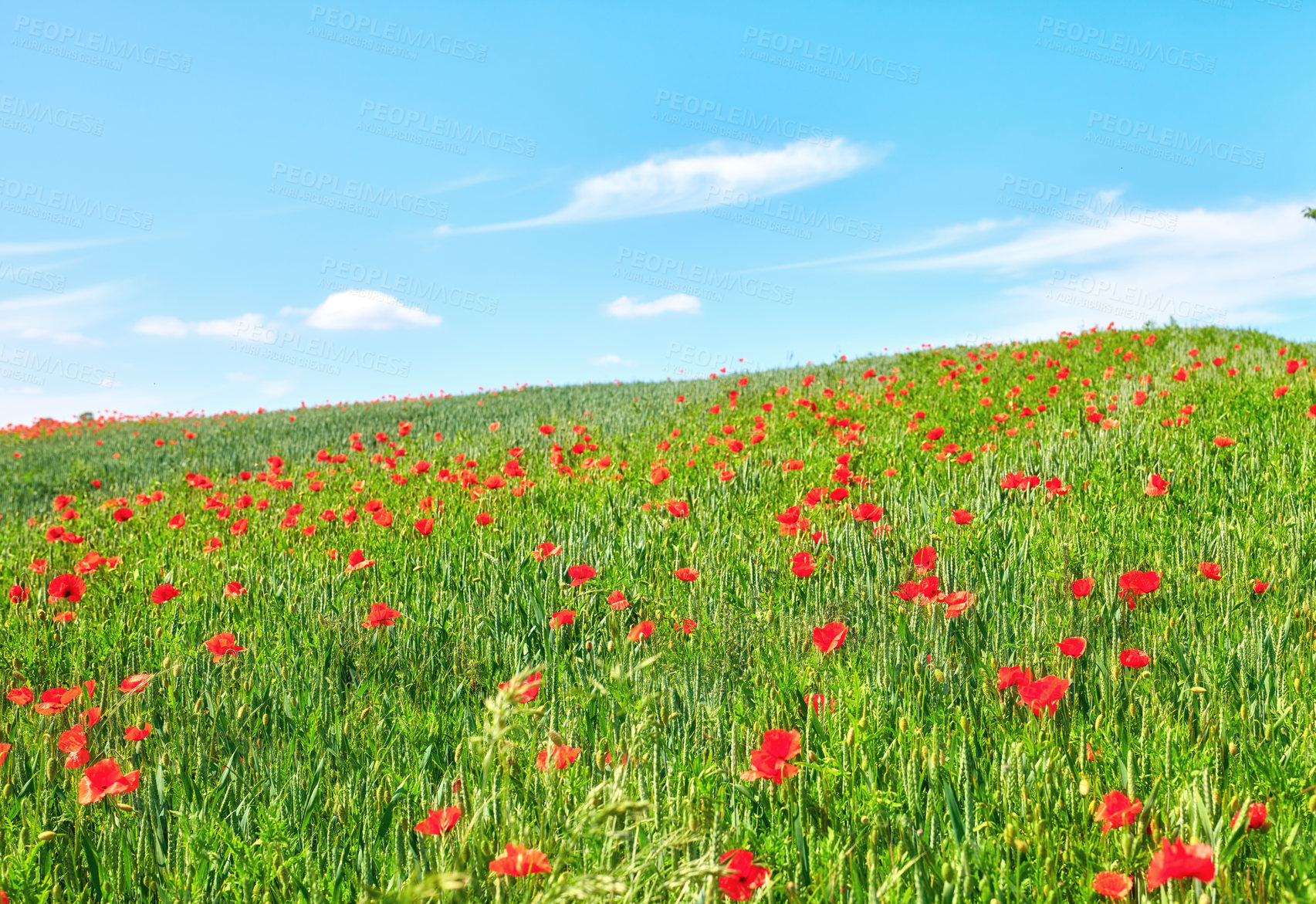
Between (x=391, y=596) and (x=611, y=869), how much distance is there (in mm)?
2386

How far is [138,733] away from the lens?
2336mm

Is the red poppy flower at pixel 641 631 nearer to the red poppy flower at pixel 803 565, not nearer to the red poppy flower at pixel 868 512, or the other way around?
the red poppy flower at pixel 803 565

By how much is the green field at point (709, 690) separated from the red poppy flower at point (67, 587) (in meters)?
0.15

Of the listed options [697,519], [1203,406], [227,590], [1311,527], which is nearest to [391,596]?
[227,590]

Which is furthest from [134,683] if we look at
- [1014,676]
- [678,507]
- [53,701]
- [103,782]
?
[1014,676]

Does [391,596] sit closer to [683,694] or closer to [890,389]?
[683,694]

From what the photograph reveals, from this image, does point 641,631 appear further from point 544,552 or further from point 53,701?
point 53,701

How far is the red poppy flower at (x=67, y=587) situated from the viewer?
358 cm

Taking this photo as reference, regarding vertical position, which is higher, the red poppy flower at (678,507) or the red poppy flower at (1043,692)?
the red poppy flower at (678,507)

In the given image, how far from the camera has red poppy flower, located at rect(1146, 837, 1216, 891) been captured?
1.29 metres

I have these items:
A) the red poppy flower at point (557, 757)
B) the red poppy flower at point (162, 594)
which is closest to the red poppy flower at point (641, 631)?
the red poppy flower at point (557, 757)

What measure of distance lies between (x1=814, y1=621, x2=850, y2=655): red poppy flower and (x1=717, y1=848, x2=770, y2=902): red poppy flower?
2.81 feet

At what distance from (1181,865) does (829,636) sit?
115 cm

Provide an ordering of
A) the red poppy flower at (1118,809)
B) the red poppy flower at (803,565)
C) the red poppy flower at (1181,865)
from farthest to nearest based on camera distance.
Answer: the red poppy flower at (803,565), the red poppy flower at (1118,809), the red poppy flower at (1181,865)
